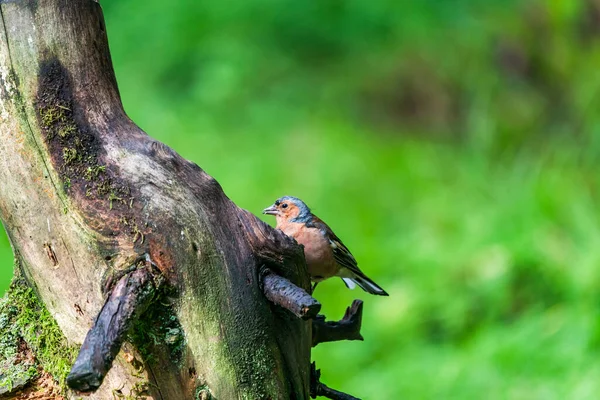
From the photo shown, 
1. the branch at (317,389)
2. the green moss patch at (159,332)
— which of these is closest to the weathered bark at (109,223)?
the green moss patch at (159,332)

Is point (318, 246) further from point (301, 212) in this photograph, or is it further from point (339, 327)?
point (339, 327)

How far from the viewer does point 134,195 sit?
229 centimetres

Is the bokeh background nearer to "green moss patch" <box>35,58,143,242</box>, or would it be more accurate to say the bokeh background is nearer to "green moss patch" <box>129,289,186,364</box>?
"green moss patch" <box>129,289,186,364</box>

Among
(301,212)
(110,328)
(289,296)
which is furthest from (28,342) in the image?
(301,212)

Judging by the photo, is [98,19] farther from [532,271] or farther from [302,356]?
[532,271]

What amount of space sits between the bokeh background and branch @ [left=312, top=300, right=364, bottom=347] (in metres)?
2.80

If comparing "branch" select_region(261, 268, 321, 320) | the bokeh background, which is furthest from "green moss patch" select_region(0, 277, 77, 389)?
the bokeh background

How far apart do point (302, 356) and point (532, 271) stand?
421 cm

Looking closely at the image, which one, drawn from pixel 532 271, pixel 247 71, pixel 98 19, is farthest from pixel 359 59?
pixel 98 19

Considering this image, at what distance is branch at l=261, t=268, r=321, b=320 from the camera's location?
2.08 metres

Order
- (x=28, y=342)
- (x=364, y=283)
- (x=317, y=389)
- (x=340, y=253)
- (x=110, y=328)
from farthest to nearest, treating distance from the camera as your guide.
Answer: (x=364, y=283)
(x=340, y=253)
(x=317, y=389)
(x=28, y=342)
(x=110, y=328)

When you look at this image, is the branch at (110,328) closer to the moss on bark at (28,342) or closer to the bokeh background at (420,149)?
the moss on bark at (28,342)

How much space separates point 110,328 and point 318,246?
160 cm

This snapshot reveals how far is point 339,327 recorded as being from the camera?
9.54 feet
